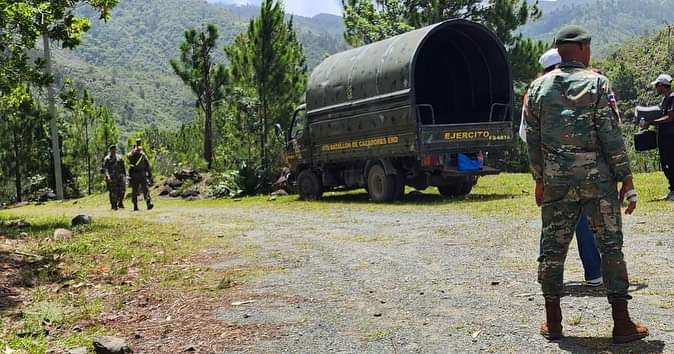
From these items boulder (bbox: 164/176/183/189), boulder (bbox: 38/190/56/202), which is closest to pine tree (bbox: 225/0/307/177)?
boulder (bbox: 164/176/183/189)

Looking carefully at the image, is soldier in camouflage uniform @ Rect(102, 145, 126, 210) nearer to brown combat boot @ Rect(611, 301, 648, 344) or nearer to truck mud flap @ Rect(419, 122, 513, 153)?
truck mud flap @ Rect(419, 122, 513, 153)

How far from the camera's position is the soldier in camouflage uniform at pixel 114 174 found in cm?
2019

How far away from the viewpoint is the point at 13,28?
11742 mm

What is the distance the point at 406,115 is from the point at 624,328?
10.9m

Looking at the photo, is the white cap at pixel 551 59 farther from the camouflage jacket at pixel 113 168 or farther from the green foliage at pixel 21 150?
the green foliage at pixel 21 150

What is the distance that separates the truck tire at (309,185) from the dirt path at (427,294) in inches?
340

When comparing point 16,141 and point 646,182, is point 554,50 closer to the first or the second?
point 646,182

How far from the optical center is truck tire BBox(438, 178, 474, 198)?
16672 millimetres

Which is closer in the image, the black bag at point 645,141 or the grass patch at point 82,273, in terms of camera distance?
the grass patch at point 82,273

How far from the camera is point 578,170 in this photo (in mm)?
4199

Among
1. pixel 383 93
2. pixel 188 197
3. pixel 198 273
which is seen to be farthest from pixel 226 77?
pixel 198 273

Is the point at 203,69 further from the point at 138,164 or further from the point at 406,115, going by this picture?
the point at 406,115

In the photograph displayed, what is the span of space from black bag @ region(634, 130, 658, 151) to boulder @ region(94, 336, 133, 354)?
938cm

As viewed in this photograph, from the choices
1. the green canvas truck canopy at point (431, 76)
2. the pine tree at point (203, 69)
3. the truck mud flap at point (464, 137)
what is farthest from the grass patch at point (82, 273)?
the pine tree at point (203, 69)
